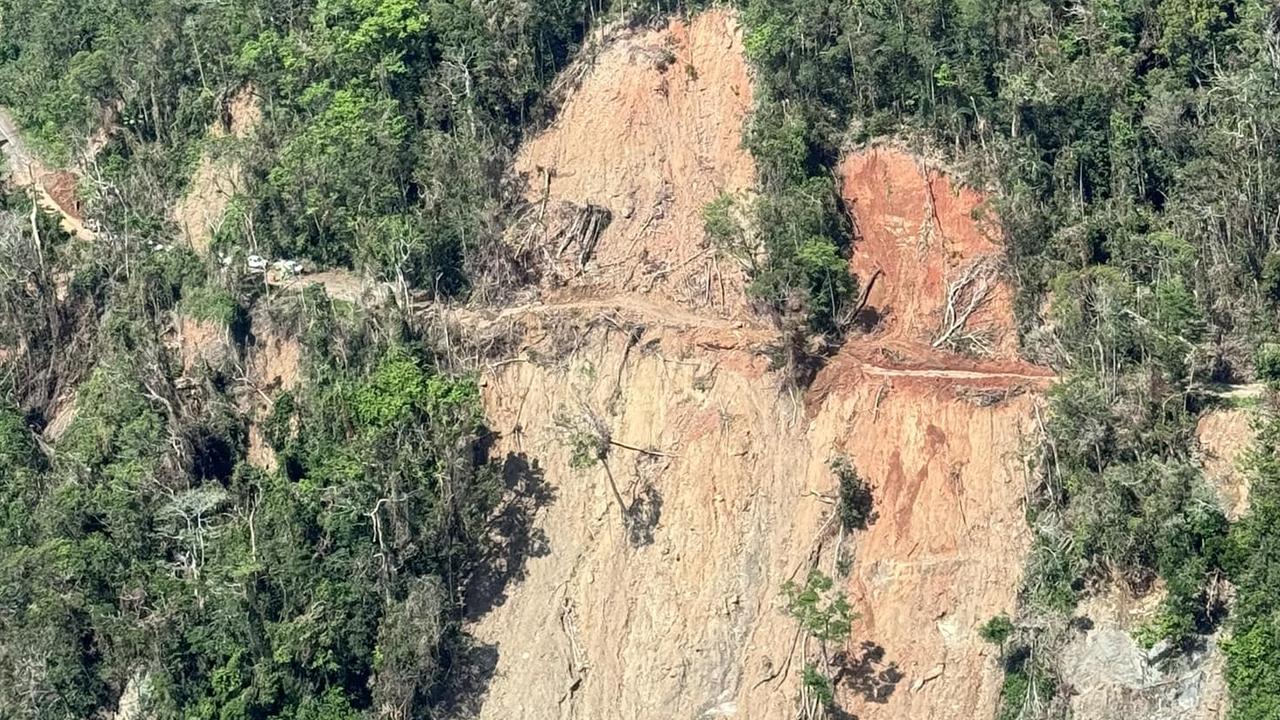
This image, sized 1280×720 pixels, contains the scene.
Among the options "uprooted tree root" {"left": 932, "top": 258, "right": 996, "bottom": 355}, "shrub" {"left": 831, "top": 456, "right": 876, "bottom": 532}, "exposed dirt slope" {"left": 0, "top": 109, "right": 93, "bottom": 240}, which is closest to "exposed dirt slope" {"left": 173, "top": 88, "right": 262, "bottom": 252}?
"exposed dirt slope" {"left": 0, "top": 109, "right": 93, "bottom": 240}

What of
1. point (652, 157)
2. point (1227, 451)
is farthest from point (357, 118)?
point (1227, 451)

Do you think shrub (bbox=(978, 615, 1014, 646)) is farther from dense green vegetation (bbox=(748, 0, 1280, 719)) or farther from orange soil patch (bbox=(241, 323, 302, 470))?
orange soil patch (bbox=(241, 323, 302, 470))

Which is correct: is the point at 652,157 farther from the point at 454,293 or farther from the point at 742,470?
the point at 742,470

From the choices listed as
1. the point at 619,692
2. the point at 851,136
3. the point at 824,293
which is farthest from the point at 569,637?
the point at 851,136

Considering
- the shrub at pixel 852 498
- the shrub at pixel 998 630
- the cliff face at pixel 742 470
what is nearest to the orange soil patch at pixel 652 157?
the cliff face at pixel 742 470

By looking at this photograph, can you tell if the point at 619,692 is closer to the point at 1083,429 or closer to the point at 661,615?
the point at 661,615

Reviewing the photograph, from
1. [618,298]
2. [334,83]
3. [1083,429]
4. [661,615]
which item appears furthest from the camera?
[334,83]
